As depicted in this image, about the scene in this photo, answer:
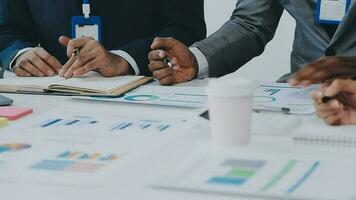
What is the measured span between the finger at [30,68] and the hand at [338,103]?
820 mm

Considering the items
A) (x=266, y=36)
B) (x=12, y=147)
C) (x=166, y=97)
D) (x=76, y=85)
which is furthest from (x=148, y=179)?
(x=266, y=36)

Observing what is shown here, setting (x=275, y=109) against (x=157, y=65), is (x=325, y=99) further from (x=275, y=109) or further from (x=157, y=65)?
(x=157, y=65)

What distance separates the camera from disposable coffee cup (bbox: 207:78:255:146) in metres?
0.96

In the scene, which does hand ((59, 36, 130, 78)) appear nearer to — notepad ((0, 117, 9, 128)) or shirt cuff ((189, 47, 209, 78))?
shirt cuff ((189, 47, 209, 78))

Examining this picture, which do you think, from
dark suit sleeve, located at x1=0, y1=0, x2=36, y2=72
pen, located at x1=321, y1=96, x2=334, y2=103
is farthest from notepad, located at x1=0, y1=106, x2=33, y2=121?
dark suit sleeve, located at x1=0, y1=0, x2=36, y2=72

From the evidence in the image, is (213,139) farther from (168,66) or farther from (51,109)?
(168,66)

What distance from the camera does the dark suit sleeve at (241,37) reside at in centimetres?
176

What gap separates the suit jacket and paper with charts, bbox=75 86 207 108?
18.9 inches

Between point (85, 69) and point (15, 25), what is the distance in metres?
0.60

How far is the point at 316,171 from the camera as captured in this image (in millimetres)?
878

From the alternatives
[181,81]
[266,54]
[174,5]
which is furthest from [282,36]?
[181,81]

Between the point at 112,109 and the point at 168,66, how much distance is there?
1.09 feet

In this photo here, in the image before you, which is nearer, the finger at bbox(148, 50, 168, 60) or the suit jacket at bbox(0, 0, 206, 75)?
the finger at bbox(148, 50, 168, 60)

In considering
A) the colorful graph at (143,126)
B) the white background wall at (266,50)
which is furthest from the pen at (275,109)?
the white background wall at (266,50)
